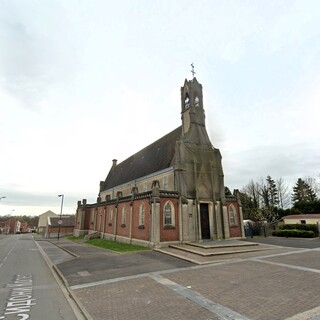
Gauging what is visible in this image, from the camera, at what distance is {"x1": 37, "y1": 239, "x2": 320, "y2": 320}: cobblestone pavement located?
6.77 meters

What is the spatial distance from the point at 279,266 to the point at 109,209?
25589 mm

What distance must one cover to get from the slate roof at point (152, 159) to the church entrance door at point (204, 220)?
5886mm

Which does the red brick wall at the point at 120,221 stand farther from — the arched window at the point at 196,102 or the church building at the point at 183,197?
the arched window at the point at 196,102

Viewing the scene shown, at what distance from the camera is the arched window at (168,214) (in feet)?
75.0

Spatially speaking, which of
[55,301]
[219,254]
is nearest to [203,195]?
[219,254]

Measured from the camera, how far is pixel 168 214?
2322cm

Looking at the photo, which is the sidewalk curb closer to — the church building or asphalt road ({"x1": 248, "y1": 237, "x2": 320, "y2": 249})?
the church building

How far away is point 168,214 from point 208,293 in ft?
48.3

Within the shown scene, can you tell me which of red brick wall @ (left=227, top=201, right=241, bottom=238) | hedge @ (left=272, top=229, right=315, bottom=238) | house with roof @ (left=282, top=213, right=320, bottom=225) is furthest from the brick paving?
house with roof @ (left=282, top=213, right=320, bottom=225)

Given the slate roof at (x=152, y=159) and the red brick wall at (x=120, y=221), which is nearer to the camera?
the red brick wall at (x=120, y=221)

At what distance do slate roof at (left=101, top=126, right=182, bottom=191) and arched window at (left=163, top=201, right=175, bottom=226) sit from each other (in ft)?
17.1

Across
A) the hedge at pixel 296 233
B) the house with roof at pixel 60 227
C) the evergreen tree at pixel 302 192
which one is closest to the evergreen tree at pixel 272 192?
the evergreen tree at pixel 302 192

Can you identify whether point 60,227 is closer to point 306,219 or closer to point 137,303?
point 306,219

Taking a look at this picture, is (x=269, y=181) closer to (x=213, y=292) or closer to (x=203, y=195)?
(x=203, y=195)
